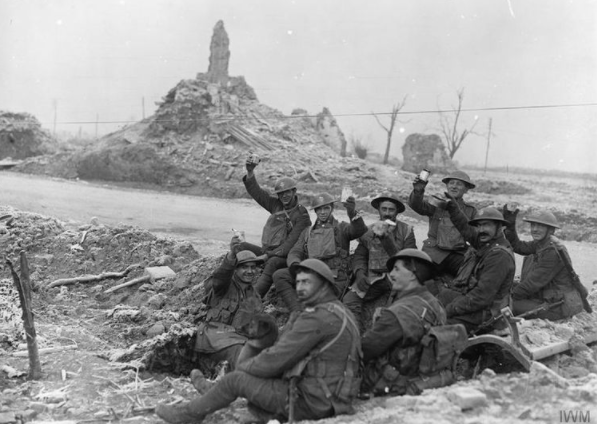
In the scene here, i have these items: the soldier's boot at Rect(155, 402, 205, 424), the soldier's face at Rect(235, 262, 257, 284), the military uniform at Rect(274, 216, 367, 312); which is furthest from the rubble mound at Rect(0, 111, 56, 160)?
the soldier's boot at Rect(155, 402, 205, 424)

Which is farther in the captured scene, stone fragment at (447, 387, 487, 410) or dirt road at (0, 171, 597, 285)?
dirt road at (0, 171, 597, 285)

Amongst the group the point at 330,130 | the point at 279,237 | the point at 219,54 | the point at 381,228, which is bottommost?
the point at 279,237

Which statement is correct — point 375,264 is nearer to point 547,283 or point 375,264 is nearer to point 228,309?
point 228,309

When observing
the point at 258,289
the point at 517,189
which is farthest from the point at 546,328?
the point at 517,189

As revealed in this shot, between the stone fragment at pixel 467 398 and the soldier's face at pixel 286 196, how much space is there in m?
4.13

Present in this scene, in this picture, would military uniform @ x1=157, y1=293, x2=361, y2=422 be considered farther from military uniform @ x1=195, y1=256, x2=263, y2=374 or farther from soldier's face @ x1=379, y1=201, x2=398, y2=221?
soldier's face @ x1=379, y1=201, x2=398, y2=221

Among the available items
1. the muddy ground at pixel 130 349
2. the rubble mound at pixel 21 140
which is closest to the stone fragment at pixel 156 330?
the muddy ground at pixel 130 349

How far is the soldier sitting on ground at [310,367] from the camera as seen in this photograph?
4.02m

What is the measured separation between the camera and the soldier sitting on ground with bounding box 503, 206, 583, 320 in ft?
20.2

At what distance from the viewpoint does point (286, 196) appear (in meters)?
7.66

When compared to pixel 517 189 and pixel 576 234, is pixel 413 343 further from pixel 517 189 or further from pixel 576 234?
pixel 517 189

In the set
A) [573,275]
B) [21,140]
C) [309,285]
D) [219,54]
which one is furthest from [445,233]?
[21,140]

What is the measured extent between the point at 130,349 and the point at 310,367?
3.21 metres

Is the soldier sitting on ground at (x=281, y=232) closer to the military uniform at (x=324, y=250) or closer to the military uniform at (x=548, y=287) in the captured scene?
the military uniform at (x=324, y=250)
